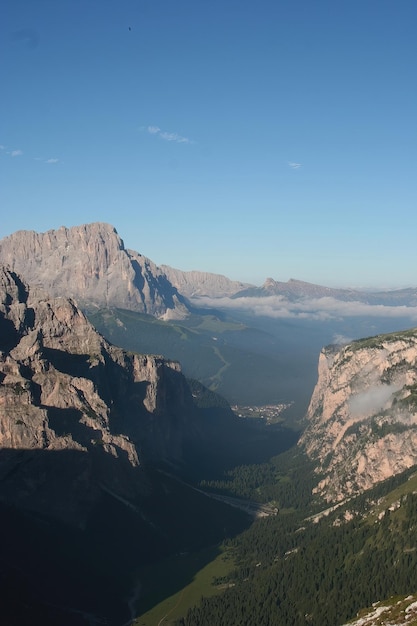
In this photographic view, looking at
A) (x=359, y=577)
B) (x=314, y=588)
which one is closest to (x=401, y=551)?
(x=359, y=577)

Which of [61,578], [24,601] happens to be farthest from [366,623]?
[61,578]

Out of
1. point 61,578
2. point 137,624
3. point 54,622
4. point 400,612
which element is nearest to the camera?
point 400,612

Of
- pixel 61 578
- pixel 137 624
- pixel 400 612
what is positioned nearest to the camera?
pixel 400 612

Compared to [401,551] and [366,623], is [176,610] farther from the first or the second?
[366,623]

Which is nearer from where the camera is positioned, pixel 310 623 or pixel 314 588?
pixel 310 623

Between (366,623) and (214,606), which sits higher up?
(366,623)

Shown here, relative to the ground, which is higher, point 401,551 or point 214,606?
point 401,551

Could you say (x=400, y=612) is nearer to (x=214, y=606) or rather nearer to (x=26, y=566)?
(x=214, y=606)

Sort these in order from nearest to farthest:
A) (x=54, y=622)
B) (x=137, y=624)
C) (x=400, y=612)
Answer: (x=400, y=612), (x=54, y=622), (x=137, y=624)

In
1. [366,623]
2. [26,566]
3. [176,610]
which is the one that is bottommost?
[176,610]
